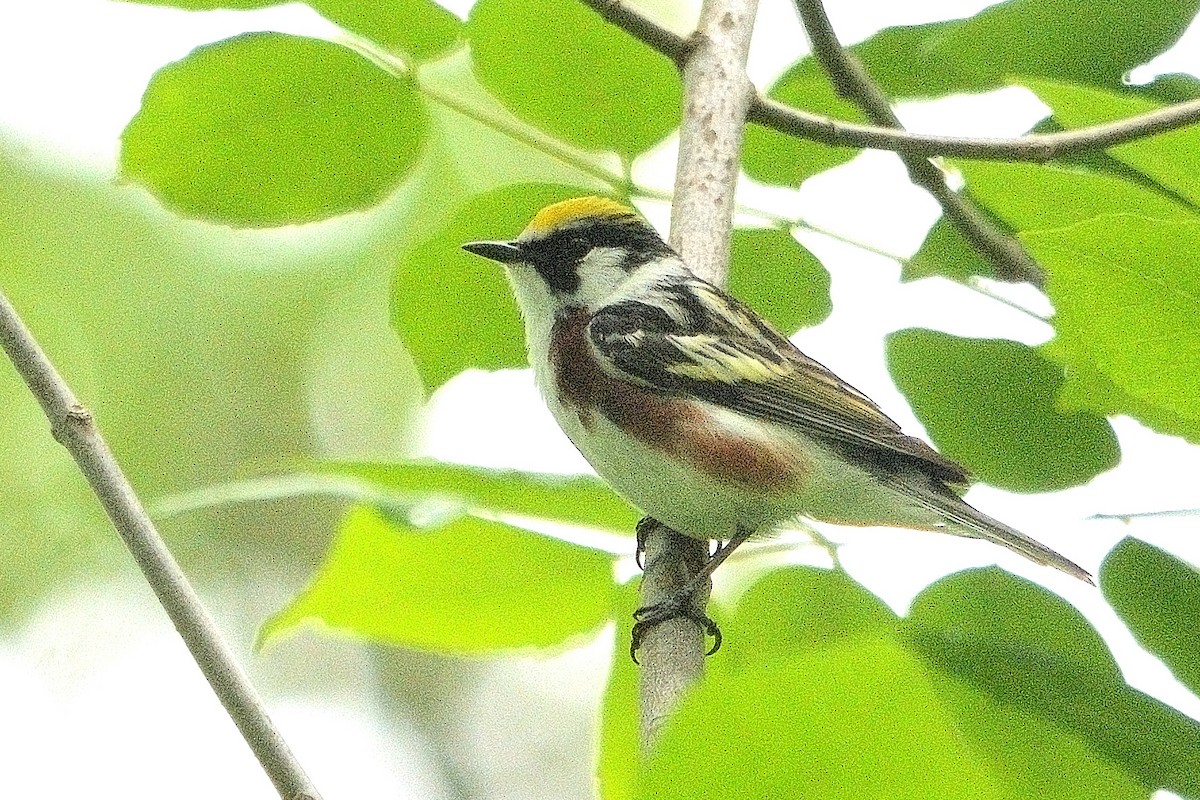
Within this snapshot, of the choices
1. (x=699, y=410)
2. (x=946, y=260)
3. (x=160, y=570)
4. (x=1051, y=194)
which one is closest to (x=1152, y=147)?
(x=1051, y=194)

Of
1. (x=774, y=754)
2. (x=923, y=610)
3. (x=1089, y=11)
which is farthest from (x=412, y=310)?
(x=774, y=754)

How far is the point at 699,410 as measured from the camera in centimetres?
263

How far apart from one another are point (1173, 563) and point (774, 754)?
914mm

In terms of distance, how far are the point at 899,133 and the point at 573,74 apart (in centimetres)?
47

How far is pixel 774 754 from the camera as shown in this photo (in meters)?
0.65

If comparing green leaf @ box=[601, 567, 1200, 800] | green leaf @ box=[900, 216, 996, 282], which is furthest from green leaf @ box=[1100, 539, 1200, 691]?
green leaf @ box=[900, 216, 996, 282]

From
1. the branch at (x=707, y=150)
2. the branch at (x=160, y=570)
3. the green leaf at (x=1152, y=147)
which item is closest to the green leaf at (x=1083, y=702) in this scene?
the green leaf at (x=1152, y=147)

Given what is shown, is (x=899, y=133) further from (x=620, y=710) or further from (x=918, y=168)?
(x=620, y=710)

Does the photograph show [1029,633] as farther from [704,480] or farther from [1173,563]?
[704,480]

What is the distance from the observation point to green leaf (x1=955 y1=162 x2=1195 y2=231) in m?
1.43

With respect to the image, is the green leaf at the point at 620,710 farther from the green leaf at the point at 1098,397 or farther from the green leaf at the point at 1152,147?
the green leaf at the point at 1152,147

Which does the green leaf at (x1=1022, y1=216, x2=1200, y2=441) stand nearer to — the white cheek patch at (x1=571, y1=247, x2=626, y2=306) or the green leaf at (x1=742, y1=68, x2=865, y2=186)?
the green leaf at (x1=742, y1=68, x2=865, y2=186)

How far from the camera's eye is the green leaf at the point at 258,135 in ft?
6.04

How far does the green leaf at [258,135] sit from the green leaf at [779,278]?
54cm
